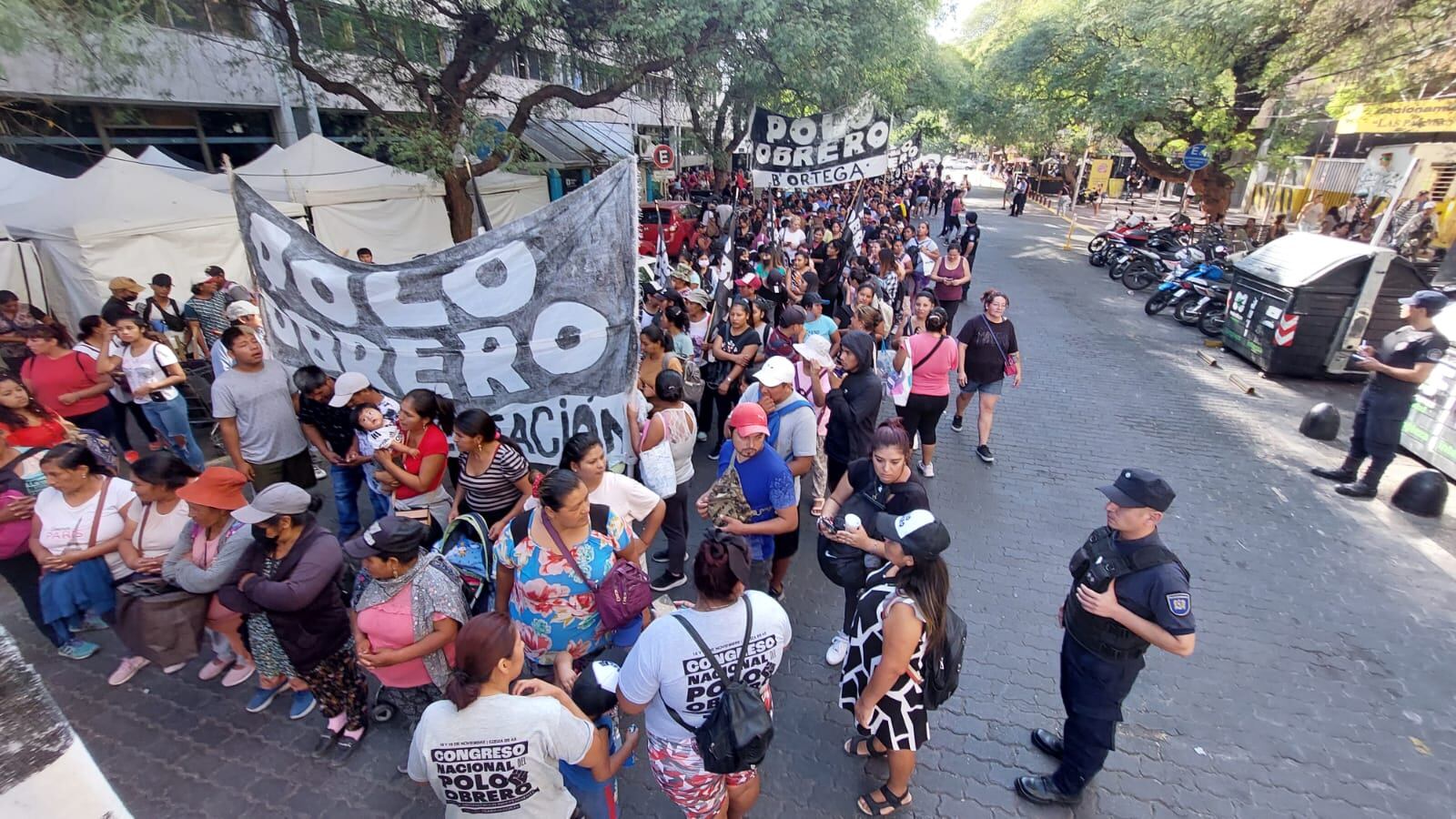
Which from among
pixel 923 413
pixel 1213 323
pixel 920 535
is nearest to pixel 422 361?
pixel 920 535

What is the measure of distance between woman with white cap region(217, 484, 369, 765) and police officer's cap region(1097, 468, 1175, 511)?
11.0ft

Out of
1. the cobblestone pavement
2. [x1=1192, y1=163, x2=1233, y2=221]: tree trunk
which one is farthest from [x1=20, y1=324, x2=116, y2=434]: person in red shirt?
[x1=1192, y1=163, x2=1233, y2=221]: tree trunk

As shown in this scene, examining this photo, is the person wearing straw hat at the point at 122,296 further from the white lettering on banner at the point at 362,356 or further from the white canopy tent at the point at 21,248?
the white canopy tent at the point at 21,248

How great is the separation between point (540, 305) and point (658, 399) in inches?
37.2

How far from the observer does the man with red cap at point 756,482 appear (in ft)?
11.7

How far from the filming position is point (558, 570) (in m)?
2.80

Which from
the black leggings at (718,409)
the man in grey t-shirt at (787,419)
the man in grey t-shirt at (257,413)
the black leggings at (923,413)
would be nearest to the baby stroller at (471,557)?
the man in grey t-shirt at (787,419)

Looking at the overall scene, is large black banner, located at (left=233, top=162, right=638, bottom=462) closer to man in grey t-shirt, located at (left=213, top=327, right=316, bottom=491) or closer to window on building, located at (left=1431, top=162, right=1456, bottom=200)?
man in grey t-shirt, located at (left=213, top=327, right=316, bottom=491)

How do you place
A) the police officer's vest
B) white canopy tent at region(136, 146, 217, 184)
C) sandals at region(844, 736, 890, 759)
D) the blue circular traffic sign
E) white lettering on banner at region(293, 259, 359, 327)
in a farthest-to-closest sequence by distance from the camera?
the blue circular traffic sign → white canopy tent at region(136, 146, 217, 184) → white lettering on banner at region(293, 259, 359, 327) → sandals at region(844, 736, 890, 759) → the police officer's vest

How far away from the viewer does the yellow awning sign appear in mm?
14625

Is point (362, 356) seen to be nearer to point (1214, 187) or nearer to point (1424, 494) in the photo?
point (1424, 494)

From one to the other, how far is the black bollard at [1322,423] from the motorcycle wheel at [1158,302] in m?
6.21

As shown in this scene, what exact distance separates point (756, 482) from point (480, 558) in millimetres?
1497

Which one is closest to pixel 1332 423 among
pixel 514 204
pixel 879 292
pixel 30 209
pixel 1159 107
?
pixel 879 292
